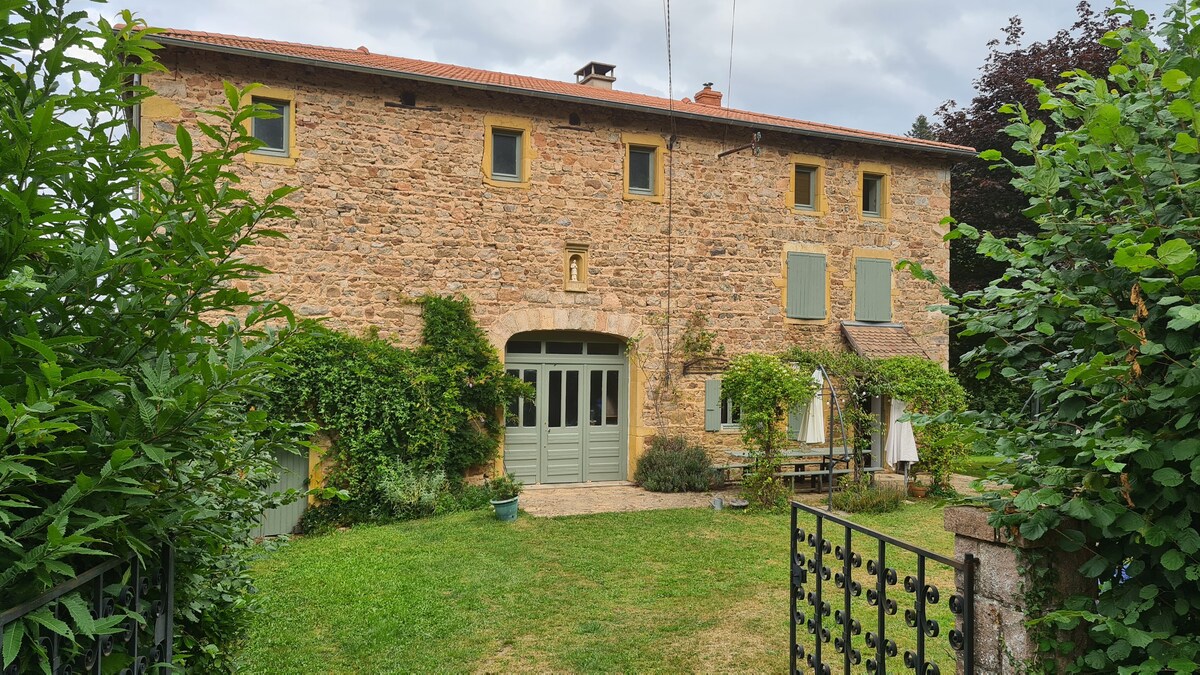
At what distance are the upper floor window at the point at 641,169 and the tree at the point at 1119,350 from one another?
10.6 metres

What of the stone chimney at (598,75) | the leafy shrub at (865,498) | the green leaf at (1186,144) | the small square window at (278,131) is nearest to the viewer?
the green leaf at (1186,144)

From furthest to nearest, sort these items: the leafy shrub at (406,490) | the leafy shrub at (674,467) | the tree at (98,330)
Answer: the leafy shrub at (674,467), the leafy shrub at (406,490), the tree at (98,330)

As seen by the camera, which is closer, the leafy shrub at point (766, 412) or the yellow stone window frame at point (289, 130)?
the yellow stone window frame at point (289, 130)

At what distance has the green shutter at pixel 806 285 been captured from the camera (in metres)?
13.4

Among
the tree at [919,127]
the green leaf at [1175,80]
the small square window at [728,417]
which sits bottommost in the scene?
the small square window at [728,417]

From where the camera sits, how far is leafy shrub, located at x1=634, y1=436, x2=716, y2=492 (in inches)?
476

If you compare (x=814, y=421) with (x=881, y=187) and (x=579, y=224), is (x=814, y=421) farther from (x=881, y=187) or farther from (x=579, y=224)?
(x=881, y=187)

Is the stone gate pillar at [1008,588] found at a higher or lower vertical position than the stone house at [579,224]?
lower

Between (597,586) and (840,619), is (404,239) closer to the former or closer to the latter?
(597,586)

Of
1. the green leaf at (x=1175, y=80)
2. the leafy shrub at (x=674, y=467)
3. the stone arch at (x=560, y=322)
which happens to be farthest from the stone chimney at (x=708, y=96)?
the green leaf at (x=1175, y=80)

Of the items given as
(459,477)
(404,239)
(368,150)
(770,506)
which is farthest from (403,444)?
(770,506)

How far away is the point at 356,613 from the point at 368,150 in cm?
725

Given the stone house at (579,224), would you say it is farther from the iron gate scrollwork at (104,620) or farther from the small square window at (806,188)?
the iron gate scrollwork at (104,620)

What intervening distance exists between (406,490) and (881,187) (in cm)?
1037
